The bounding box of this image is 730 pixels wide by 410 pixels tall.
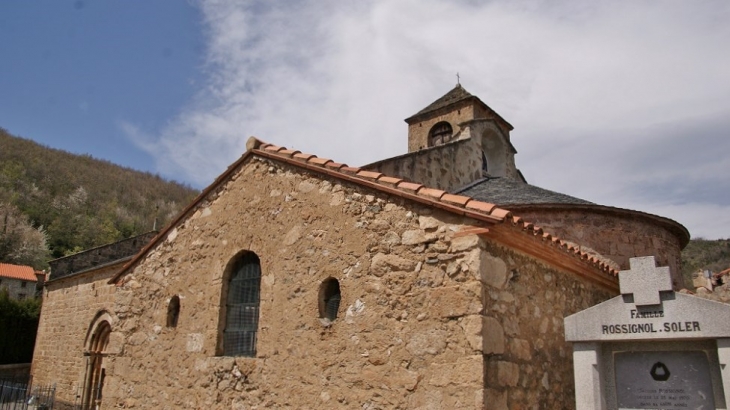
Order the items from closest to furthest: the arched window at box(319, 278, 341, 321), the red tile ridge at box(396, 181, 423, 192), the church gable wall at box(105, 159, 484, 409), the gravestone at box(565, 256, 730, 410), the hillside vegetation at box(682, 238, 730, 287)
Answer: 1. the gravestone at box(565, 256, 730, 410)
2. the church gable wall at box(105, 159, 484, 409)
3. the red tile ridge at box(396, 181, 423, 192)
4. the arched window at box(319, 278, 341, 321)
5. the hillside vegetation at box(682, 238, 730, 287)

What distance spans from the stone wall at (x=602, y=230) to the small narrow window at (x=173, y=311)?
6.41 m

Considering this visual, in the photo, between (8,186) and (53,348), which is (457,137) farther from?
(8,186)

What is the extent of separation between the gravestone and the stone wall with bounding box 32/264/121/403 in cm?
1485

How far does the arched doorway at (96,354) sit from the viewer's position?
16.5 meters

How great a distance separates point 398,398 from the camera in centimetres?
508

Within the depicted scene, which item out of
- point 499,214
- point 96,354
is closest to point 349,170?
point 499,214

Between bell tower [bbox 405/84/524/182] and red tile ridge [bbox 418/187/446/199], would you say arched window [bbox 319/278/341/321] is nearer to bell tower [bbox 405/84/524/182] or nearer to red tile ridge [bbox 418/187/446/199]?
red tile ridge [bbox 418/187/446/199]

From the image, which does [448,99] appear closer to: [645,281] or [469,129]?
[469,129]

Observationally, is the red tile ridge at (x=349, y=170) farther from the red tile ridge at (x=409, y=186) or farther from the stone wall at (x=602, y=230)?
the stone wall at (x=602, y=230)

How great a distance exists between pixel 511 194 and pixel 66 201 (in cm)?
5609

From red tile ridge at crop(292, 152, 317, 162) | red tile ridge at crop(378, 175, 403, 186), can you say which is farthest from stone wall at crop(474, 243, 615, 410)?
red tile ridge at crop(292, 152, 317, 162)

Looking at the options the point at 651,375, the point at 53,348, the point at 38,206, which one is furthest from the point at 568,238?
the point at 38,206

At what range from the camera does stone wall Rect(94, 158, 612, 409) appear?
4.95m

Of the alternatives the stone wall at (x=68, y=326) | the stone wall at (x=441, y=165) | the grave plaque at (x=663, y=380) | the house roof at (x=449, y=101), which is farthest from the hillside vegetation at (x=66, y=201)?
the grave plaque at (x=663, y=380)
